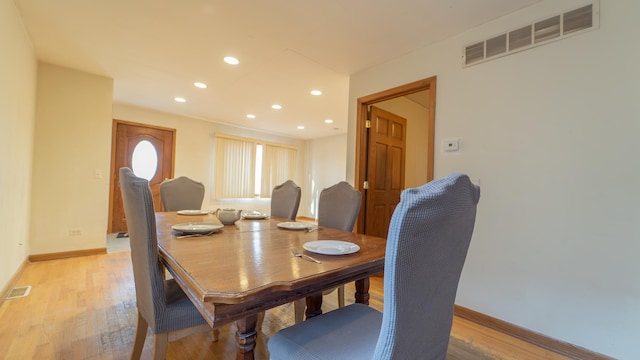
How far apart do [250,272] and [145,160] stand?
501 centimetres

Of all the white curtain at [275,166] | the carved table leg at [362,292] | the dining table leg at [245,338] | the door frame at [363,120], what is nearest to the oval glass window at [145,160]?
the white curtain at [275,166]

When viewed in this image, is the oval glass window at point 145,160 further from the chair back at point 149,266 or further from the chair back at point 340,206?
the chair back at point 149,266

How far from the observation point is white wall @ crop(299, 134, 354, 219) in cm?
656

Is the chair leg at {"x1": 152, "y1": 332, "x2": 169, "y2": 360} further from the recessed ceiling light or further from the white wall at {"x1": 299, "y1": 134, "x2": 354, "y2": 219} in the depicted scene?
the white wall at {"x1": 299, "y1": 134, "x2": 354, "y2": 219}

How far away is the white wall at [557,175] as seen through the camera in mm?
1497

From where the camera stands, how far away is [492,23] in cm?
199

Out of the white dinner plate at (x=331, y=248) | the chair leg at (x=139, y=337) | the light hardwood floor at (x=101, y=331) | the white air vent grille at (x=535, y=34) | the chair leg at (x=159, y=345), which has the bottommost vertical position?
the light hardwood floor at (x=101, y=331)

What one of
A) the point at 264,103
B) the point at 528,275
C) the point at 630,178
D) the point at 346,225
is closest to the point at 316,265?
the point at 346,225

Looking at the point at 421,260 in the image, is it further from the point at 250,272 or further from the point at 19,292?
the point at 19,292

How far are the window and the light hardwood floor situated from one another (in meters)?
3.44

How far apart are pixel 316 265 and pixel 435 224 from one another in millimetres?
498

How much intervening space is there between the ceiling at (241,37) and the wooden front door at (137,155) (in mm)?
1125

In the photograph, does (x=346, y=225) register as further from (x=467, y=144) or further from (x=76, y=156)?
(x=76, y=156)

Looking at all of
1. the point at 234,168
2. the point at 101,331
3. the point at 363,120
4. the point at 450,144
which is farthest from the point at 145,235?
the point at 234,168
